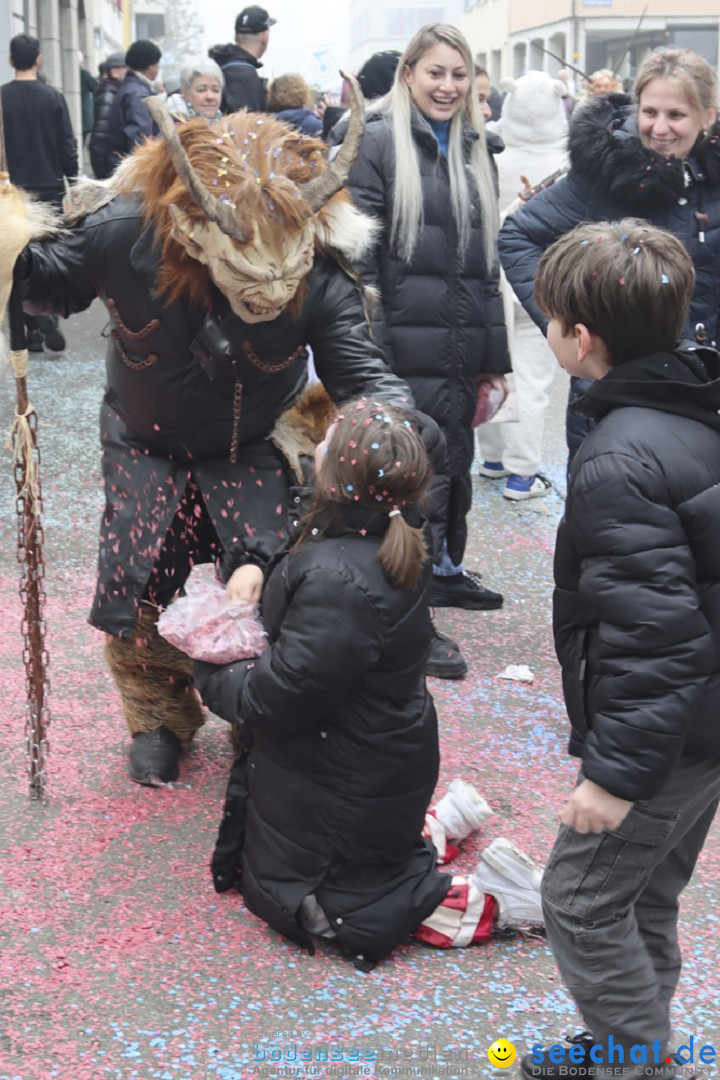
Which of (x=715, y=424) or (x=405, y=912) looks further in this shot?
(x=405, y=912)

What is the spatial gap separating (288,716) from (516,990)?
747 millimetres

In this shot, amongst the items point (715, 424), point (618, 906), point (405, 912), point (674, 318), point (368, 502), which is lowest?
point (405, 912)

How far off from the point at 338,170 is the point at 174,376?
2.05ft

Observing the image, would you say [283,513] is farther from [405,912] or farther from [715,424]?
[715,424]

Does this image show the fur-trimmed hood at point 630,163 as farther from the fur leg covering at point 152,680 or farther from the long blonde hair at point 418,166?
the fur leg covering at point 152,680

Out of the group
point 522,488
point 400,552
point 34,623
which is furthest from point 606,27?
point 400,552

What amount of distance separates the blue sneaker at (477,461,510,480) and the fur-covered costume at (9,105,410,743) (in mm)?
3485

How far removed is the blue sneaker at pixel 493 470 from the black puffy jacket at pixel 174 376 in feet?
11.4

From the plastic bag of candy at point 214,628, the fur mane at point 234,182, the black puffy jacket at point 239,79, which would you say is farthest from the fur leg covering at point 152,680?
the black puffy jacket at point 239,79

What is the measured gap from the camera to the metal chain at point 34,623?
3045 millimetres

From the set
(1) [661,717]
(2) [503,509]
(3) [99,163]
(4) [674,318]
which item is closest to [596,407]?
(4) [674,318]

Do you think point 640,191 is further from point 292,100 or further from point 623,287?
point 292,100

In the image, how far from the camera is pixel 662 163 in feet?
12.5

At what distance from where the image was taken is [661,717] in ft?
6.21
